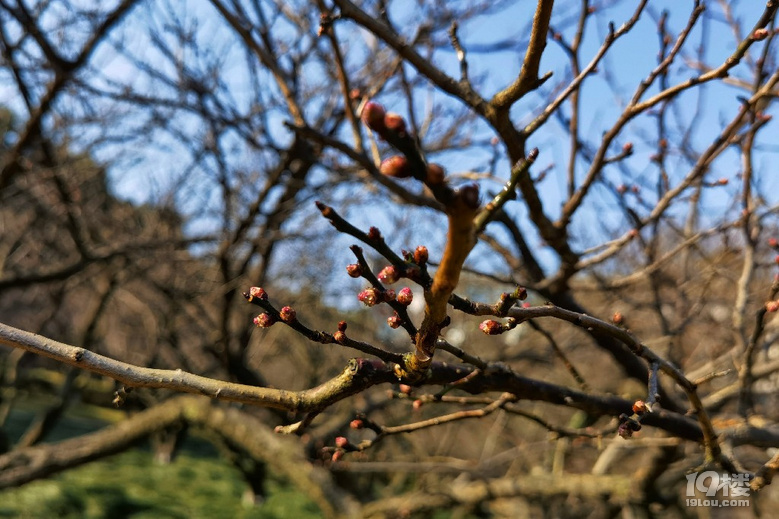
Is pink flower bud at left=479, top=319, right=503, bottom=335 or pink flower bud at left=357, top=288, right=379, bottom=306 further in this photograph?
pink flower bud at left=479, top=319, right=503, bottom=335

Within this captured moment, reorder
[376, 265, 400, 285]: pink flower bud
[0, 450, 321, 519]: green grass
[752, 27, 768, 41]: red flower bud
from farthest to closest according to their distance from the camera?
[0, 450, 321, 519]: green grass, [752, 27, 768, 41]: red flower bud, [376, 265, 400, 285]: pink flower bud

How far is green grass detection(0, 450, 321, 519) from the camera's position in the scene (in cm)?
520

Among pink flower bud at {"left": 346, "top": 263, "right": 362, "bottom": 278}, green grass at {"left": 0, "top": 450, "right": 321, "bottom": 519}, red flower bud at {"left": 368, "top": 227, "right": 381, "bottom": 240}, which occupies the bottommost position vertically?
red flower bud at {"left": 368, "top": 227, "right": 381, "bottom": 240}

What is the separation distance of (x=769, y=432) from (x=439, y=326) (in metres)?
1.58

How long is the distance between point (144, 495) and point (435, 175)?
663 cm

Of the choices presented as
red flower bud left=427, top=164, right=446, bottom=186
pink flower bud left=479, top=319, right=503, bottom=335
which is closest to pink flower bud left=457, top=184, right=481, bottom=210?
red flower bud left=427, top=164, right=446, bottom=186

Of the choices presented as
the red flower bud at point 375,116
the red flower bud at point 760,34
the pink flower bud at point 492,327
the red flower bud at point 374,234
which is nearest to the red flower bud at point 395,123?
the red flower bud at point 375,116

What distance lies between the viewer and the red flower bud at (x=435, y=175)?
0.61 meters

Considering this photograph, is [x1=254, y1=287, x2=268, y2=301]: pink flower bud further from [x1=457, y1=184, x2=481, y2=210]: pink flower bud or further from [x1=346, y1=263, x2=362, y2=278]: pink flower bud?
[x1=457, y1=184, x2=481, y2=210]: pink flower bud

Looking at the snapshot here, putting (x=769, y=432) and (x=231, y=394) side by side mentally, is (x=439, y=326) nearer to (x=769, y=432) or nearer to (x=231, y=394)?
(x=231, y=394)

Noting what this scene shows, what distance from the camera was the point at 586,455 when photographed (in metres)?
8.25

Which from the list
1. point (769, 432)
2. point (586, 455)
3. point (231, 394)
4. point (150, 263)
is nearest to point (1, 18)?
point (150, 263)

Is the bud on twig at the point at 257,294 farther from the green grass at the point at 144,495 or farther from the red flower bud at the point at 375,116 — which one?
the green grass at the point at 144,495

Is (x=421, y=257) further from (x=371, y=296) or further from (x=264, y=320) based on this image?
(x=264, y=320)
